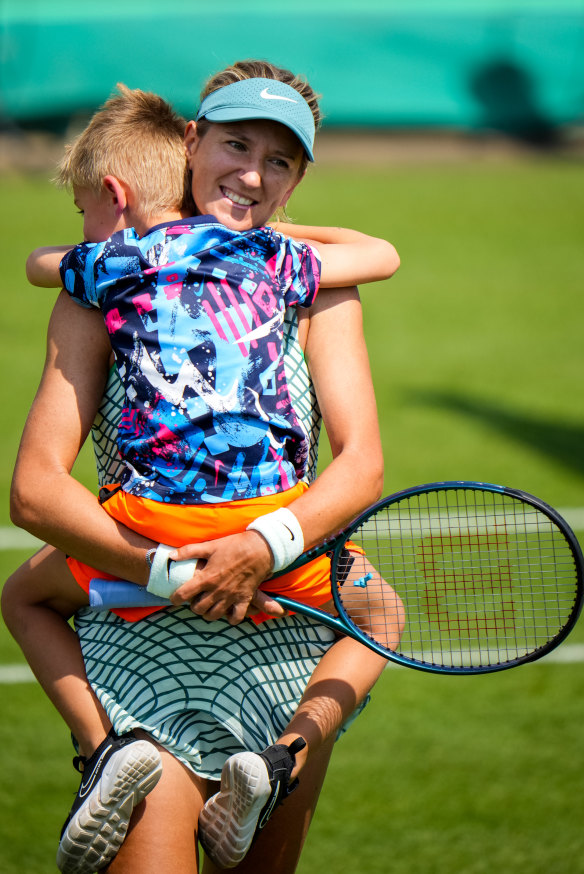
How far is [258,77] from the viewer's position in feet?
8.10

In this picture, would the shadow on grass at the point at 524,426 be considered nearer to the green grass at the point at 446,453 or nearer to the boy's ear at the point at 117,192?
the green grass at the point at 446,453

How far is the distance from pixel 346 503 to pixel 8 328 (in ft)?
33.0

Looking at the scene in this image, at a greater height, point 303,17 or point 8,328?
point 303,17

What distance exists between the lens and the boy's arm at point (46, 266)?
239cm

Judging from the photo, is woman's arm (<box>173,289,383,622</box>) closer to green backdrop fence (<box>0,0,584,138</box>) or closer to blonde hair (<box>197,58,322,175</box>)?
blonde hair (<box>197,58,322,175</box>)

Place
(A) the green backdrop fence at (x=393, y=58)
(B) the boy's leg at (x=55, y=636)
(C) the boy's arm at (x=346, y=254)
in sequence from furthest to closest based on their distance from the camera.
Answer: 1. (A) the green backdrop fence at (x=393, y=58)
2. (C) the boy's arm at (x=346, y=254)
3. (B) the boy's leg at (x=55, y=636)

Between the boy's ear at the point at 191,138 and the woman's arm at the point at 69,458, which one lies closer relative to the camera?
the woman's arm at the point at 69,458

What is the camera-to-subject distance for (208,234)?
2330mm

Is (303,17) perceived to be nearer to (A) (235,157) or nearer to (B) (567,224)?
(B) (567,224)

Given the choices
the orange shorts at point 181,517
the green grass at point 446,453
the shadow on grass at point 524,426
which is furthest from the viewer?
the shadow on grass at point 524,426

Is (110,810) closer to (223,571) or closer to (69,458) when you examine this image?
(223,571)

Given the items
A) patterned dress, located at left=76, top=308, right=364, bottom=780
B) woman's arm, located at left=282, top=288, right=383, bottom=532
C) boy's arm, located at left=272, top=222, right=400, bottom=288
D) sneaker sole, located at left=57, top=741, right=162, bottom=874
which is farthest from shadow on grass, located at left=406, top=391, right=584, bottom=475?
sneaker sole, located at left=57, top=741, right=162, bottom=874

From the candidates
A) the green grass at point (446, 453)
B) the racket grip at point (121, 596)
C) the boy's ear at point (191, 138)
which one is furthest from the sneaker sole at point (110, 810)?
the green grass at point (446, 453)

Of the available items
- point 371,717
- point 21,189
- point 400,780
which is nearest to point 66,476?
point 400,780
